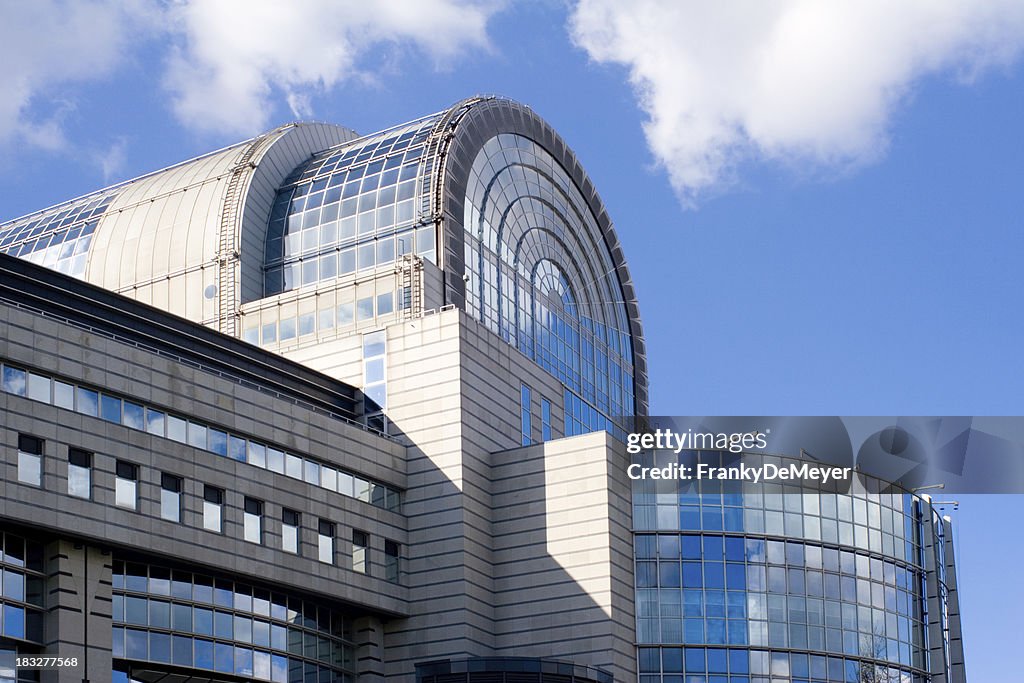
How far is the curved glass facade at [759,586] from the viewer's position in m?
73.5

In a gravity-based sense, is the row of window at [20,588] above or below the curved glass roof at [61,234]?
below

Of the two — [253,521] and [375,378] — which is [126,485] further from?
[375,378]

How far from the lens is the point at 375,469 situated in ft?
243

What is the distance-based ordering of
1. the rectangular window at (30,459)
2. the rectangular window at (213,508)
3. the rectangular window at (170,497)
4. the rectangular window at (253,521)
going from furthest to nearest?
the rectangular window at (253,521), the rectangular window at (213,508), the rectangular window at (170,497), the rectangular window at (30,459)

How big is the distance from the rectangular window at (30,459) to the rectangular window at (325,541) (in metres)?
15.2

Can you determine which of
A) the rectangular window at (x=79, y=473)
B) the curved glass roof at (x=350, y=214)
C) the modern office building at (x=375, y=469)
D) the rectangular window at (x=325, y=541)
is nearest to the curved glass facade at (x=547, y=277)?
the modern office building at (x=375, y=469)

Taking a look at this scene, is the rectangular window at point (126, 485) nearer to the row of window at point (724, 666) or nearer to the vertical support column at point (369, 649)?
the vertical support column at point (369, 649)

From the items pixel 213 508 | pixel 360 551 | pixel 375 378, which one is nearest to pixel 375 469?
pixel 360 551

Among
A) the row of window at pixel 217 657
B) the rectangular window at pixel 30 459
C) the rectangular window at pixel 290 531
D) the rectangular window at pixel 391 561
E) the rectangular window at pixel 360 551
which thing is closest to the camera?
the rectangular window at pixel 30 459

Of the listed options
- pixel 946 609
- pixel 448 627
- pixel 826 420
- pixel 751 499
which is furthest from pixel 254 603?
pixel 946 609

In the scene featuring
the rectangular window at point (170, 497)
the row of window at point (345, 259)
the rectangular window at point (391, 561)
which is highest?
the row of window at point (345, 259)

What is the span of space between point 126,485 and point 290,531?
9.78 m

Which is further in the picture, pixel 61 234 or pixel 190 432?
pixel 61 234

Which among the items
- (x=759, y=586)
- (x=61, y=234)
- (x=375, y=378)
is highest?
(x=61, y=234)
